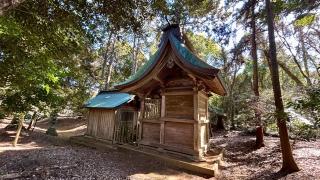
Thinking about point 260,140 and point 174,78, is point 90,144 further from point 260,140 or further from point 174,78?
point 260,140

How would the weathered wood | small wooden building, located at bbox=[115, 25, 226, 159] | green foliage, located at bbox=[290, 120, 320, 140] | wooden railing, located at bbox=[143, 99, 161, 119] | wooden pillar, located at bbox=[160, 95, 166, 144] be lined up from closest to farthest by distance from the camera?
green foliage, located at bbox=[290, 120, 320, 140] → small wooden building, located at bbox=[115, 25, 226, 159] → wooden pillar, located at bbox=[160, 95, 166, 144] → the weathered wood → wooden railing, located at bbox=[143, 99, 161, 119]

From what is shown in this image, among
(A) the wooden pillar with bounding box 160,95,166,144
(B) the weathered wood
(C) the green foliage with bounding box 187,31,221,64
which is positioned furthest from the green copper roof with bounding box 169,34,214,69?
(C) the green foliage with bounding box 187,31,221,64

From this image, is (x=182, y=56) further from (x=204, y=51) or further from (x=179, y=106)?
(x=204, y=51)

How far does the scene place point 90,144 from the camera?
12992 mm

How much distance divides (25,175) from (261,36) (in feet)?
54.9

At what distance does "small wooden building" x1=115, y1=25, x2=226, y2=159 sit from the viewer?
8670 mm

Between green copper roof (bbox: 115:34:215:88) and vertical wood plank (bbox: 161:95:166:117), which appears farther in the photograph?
vertical wood plank (bbox: 161:95:166:117)

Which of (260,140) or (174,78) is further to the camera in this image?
(260,140)

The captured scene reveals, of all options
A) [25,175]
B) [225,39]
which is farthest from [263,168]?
[25,175]

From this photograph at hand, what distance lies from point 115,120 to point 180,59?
6.32 m

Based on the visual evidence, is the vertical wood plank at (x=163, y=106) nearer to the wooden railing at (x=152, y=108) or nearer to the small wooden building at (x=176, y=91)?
the small wooden building at (x=176, y=91)

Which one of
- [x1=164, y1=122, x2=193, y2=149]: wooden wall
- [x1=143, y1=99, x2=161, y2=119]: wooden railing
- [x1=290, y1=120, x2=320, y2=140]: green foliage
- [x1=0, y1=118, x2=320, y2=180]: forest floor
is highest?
[x1=143, y1=99, x2=161, y2=119]: wooden railing

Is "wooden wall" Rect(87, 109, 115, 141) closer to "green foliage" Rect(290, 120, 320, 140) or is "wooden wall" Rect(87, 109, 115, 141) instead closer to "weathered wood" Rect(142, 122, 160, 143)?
"weathered wood" Rect(142, 122, 160, 143)

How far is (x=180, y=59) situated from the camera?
28.1 ft
